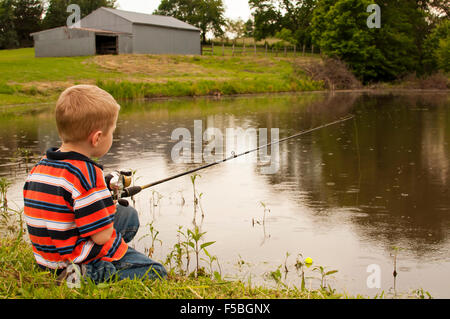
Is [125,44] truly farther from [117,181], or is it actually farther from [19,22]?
[117,181]

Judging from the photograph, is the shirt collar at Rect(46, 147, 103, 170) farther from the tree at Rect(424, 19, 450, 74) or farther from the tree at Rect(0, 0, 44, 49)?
the tree at Rect(0, 0, 44, 49)

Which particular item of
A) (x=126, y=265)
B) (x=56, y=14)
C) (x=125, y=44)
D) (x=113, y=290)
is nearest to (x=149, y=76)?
(x=125, y=44)

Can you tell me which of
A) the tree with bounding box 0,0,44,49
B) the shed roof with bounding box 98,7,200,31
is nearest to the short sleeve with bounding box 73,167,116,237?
the shed roof with bounding box 98,7,200,31

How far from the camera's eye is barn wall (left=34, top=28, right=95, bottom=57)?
36.0 meters

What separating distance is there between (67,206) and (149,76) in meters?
27.1

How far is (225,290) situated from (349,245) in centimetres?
188

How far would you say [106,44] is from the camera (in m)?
39.3

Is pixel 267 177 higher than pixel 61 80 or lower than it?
lower

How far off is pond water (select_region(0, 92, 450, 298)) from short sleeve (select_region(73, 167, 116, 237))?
4.76ft

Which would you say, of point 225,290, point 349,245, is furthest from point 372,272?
point 225,290

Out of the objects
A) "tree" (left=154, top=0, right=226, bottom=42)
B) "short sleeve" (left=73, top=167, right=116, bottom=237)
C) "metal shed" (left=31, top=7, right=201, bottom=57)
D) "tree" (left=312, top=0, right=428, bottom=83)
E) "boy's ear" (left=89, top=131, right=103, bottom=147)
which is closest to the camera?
"short sleeve" (left=73, top=167, right=116, bottom=237)

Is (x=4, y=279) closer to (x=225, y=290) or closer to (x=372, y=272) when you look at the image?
(x=225, y=290)

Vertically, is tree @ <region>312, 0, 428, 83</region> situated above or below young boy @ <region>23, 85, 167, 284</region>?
above

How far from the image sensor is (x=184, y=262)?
405 centimetres
